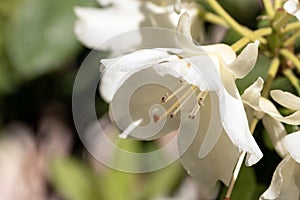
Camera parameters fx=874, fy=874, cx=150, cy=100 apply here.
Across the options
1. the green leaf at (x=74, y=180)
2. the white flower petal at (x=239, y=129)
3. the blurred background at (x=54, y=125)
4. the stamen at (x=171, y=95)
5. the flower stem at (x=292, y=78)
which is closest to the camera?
the white flower petal at (x=239, y=129)

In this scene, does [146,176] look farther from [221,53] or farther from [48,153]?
[221,53]

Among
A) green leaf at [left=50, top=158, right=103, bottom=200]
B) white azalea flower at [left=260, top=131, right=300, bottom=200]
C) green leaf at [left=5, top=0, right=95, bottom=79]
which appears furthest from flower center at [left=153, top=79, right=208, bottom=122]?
green leaf at [left=50, top=158, right=103, bottom=200]

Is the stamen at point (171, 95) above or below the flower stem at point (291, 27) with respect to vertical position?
below

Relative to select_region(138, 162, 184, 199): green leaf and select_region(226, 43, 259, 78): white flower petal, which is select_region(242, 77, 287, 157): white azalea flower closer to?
select_region(226, 43, 259, 78): white flower petal

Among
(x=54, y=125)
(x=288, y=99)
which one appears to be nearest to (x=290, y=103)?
(x=288, y=99)

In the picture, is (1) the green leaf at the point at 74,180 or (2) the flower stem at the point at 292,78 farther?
(1) the green leaf at the point at 74,180

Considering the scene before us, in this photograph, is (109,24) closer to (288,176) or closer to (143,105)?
(143,105)

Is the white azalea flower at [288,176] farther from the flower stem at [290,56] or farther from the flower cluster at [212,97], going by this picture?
the flower stem at [290,56]

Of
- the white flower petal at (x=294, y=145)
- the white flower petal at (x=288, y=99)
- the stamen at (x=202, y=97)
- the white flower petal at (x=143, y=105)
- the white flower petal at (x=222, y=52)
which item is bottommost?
the white flower petal at (x=143, y=105)

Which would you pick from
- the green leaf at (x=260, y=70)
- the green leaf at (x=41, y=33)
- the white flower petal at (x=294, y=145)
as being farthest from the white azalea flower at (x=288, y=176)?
the green leaf at (x=41, y=33)
